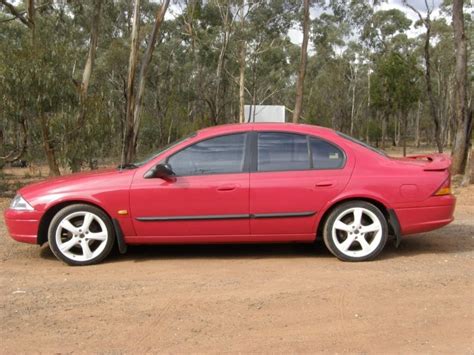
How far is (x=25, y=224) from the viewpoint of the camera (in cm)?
549

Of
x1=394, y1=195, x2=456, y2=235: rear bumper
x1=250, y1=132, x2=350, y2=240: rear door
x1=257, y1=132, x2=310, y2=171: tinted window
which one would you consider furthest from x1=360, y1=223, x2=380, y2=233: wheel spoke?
x1=257, y1=132, x2=310, y2=171: tinted window

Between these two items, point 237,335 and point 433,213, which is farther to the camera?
point 433,213

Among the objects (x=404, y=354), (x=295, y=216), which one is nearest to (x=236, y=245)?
(x=295, y=216)

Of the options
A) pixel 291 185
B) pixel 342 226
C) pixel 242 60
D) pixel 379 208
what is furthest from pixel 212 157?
pixel 242 60

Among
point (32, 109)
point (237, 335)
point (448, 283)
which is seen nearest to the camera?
point (237, 335)

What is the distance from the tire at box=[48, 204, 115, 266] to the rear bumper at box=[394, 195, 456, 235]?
301cm

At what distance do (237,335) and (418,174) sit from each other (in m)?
2.83

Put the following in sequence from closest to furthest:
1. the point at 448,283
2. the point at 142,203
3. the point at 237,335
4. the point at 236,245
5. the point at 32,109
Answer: the point at 237,335 → the point at 448,283 → the point at 142,203 → the point at 236,245 → the point at 32,109

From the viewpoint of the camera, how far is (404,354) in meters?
3.56

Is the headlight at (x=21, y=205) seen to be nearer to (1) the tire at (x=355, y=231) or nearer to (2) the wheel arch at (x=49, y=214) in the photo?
(2) the wheel arch at (x=49, y=214)

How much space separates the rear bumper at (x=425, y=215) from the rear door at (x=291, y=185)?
0.73 meters

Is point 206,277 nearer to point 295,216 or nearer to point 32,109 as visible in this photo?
point 295,216

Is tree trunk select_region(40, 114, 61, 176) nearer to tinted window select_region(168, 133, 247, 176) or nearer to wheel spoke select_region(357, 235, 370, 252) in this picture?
tinted window select_region(168, 133, 247, 176)

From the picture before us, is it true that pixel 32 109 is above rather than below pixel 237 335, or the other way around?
above
